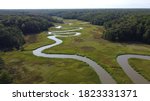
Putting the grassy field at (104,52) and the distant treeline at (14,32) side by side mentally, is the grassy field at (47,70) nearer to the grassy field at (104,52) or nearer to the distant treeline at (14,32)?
the grassy field at (104,52)

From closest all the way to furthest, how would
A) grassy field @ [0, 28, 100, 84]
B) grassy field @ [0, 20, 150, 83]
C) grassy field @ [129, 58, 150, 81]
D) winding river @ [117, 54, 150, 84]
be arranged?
1. winding river @ [117, 54, 150, 84]
2. grassy field @ [0, 28, 100, 84]
3. grassy field @ [0, 20, 150, 83]
4. grassy field @ [129, 58, 150, 81]

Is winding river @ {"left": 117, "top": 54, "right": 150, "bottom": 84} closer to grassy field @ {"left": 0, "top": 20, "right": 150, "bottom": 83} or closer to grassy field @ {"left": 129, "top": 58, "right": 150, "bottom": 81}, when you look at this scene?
grassy field @ {"left": 129, "top": 58, "right": 150, "bottom": 81}

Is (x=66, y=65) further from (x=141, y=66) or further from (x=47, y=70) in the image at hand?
(x=141, y=66)

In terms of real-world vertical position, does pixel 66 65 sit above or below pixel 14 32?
below

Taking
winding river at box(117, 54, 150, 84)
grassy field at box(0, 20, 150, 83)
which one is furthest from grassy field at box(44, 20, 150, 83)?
winding river at box(117, 54, 150, 84)

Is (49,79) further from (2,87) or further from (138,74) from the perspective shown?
(2,87)

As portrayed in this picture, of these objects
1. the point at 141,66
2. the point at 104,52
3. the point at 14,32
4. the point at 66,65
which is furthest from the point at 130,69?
the point at 14,32

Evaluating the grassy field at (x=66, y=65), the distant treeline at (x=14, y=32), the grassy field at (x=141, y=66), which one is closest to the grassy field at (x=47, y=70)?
the grassy field at (x=66, y=65)

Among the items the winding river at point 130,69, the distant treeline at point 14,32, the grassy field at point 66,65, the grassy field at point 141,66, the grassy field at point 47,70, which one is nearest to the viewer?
the winding river at point 130,69

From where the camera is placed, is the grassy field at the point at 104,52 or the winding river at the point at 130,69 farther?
the grassy field at the point at 104,52
